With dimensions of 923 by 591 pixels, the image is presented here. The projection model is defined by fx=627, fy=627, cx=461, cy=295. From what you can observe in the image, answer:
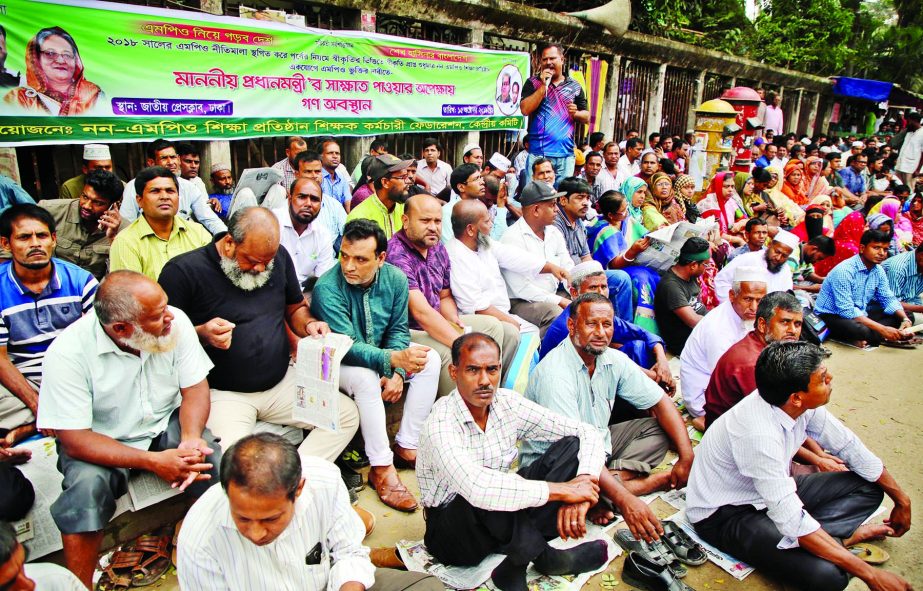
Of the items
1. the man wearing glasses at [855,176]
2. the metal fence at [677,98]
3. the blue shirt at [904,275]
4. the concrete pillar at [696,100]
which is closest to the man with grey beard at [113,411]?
the blue shirt at [904,275]

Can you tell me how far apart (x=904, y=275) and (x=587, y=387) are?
5.37m

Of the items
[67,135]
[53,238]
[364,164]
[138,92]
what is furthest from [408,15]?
[53,238]

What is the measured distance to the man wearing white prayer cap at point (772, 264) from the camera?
18.8ft

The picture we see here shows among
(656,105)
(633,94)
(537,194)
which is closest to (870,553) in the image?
(537,194)

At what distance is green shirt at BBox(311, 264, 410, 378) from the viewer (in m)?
3.57

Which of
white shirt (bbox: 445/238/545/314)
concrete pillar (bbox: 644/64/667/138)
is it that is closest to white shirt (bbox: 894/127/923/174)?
concrete pillar (bbox: 644/64/667/138)

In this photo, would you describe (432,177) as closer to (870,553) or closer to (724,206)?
(724,206)

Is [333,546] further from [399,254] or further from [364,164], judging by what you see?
[364,164]

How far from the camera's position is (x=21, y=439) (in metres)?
3.00

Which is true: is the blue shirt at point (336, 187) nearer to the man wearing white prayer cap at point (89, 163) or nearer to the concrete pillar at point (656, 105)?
the man wearing white prayer cap at point (89, 163)

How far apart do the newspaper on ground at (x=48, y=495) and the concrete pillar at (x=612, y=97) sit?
1073 centimetres

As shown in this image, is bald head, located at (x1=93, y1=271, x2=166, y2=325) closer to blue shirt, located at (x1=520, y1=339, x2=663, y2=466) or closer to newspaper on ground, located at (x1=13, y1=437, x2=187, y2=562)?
newspaper on ground, located at (x1=13, y1=437, x2=187, y2=562)

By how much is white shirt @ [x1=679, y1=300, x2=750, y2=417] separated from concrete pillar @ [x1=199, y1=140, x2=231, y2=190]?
15.1 feet

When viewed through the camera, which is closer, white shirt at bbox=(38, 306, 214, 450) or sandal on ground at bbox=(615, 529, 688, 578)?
white shirt at bbox=(38, 306, 214, 450)
